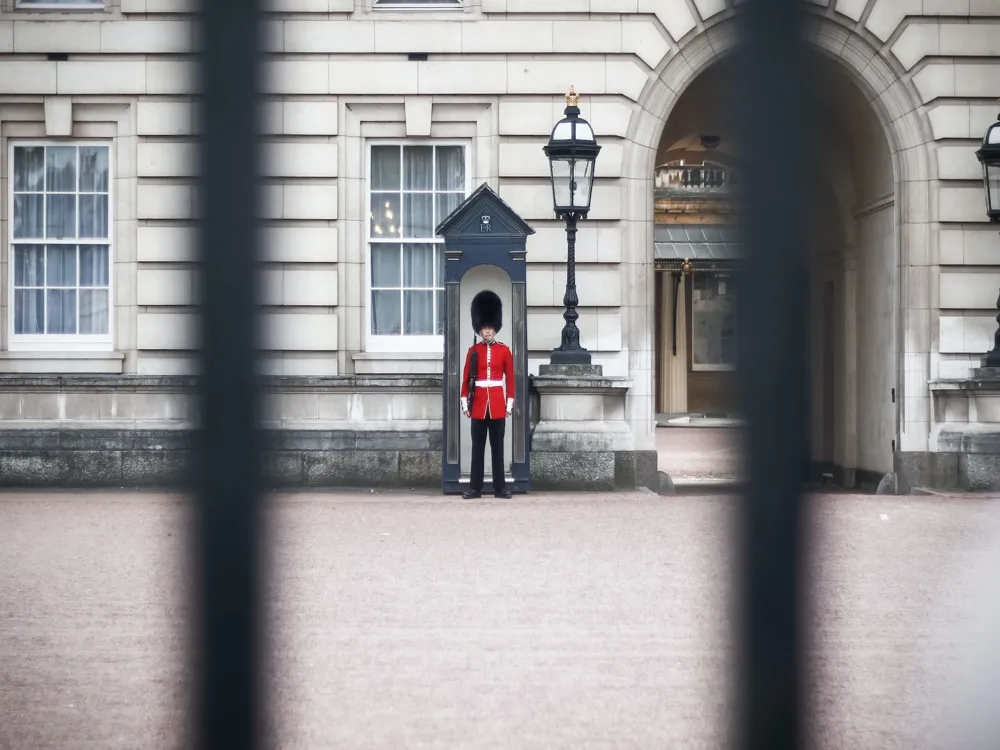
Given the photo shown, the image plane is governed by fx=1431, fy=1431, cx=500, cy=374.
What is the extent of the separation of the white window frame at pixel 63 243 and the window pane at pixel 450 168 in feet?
11.2

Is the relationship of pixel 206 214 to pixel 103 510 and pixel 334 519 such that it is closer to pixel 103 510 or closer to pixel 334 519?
pixel 334 519

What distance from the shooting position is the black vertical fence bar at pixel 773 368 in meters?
1.05

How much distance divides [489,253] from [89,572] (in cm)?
632

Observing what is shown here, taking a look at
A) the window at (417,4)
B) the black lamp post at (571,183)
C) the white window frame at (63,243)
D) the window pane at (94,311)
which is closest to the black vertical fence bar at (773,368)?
Answer: the black lamp post at (571,183)

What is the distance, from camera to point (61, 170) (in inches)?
600

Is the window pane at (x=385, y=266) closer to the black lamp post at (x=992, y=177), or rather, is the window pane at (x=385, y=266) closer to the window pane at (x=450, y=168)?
the window pane at (x=450, y=168)

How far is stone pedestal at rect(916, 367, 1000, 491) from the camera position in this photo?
46.6ft

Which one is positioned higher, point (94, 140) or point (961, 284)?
point (94, 140)

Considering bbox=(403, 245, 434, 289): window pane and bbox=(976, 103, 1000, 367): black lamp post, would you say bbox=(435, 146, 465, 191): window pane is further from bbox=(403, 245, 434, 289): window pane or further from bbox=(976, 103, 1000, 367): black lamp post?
bbox=(976, 103, 1000, 367): black lamp post

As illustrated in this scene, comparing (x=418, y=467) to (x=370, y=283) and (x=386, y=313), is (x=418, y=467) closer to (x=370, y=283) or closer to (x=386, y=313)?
(x=386, y=313)

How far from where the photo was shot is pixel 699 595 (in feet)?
25.2

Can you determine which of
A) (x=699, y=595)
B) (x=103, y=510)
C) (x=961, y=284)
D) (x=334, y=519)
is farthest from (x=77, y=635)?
(x=961, y=284)

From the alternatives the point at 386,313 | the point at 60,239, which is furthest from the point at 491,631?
the point at 60,239

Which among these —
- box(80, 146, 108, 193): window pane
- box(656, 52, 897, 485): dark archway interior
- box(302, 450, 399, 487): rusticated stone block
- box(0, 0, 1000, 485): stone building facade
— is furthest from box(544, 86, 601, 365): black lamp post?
box(80, 146, 108, 193): window pane
